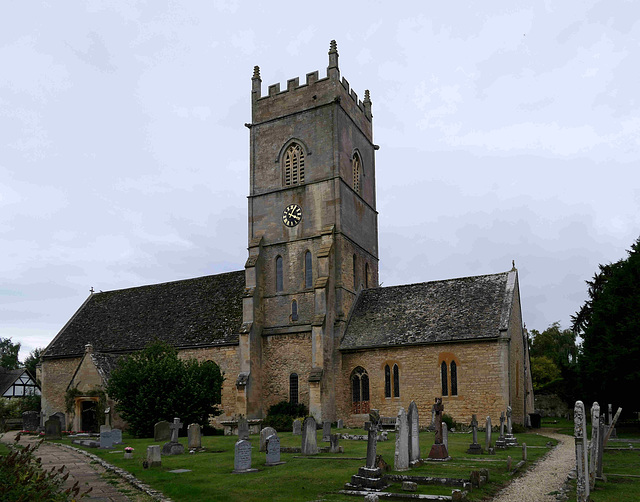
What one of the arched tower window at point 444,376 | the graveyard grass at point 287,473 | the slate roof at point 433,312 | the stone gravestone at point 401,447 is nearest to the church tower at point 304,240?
the slate roof at point 433,312

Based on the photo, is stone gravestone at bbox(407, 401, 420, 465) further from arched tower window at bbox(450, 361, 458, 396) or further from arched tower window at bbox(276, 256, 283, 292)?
arched tower window at bbox(276, 256, 283, 292)

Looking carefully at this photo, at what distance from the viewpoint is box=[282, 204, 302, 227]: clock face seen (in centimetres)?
3950

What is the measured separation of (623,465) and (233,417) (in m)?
24.1

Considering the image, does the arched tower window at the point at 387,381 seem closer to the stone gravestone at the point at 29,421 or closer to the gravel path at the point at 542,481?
the gravel path at the point at 542,481

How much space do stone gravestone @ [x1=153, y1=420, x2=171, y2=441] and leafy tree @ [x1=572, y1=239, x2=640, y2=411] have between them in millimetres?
23264

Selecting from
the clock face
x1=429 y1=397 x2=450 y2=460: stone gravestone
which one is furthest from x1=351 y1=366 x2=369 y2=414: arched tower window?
x1=429 y1=397 x2=450 y2=460: stone gravestone

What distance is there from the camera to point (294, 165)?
134 ft

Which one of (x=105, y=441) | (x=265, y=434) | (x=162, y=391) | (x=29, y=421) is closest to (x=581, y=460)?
(x=265, y=434)

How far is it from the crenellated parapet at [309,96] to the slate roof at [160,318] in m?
12.3

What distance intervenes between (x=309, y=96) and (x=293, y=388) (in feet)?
64.7

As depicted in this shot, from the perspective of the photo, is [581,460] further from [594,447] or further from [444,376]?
[444,376]

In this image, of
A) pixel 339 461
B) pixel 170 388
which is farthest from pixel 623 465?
pixel 170 388

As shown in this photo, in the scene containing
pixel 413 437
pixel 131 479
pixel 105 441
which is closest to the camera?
pixel 131 479

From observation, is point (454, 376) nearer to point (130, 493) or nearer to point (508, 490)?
point (508, 490)
